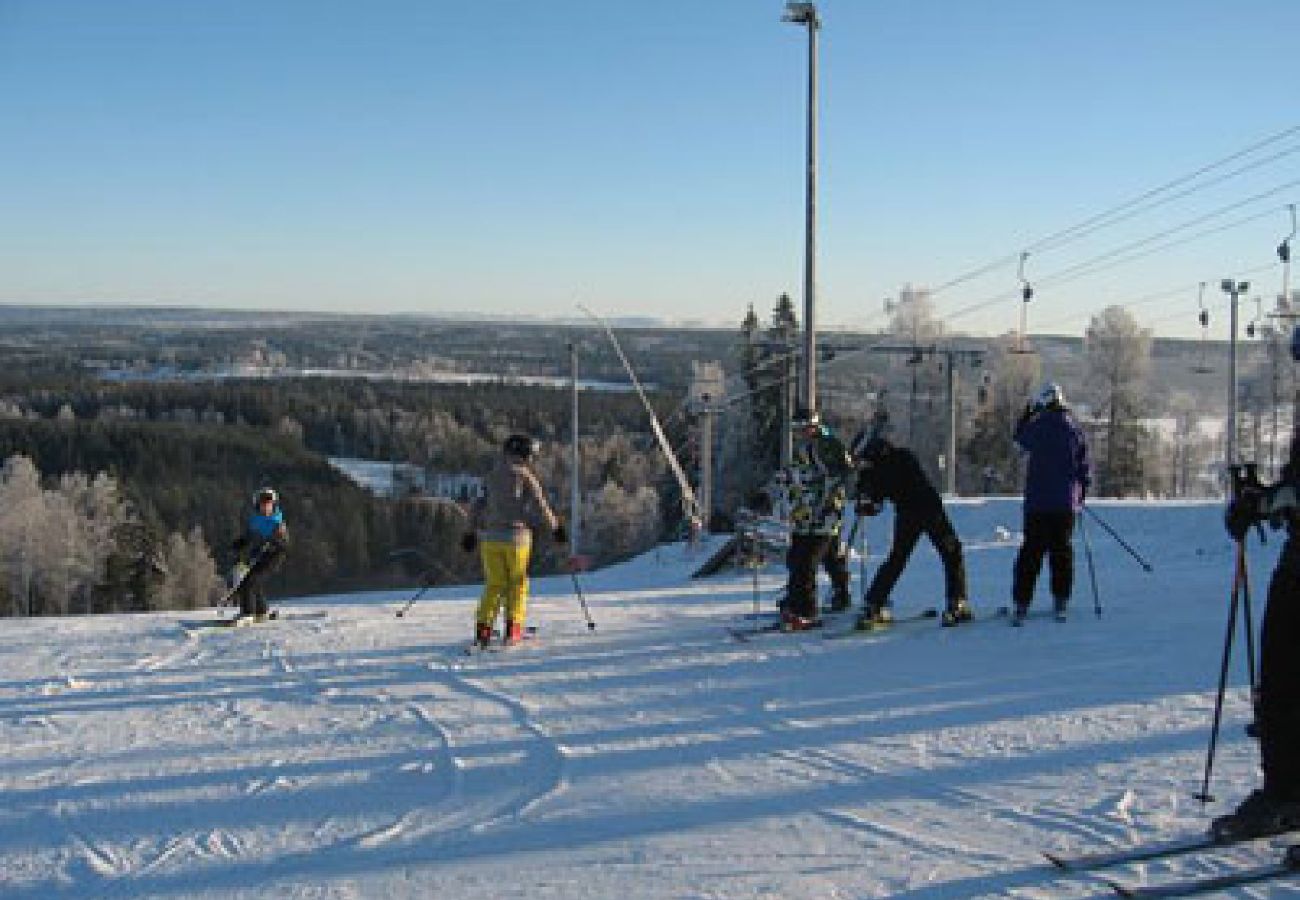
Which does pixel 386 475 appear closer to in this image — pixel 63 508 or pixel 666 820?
pixel 63 508

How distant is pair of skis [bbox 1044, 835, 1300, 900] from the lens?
163 inches

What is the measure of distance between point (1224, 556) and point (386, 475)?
305 ft

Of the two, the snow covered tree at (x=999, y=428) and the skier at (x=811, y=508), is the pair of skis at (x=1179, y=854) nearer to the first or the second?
the skier at (x=811, y=508)

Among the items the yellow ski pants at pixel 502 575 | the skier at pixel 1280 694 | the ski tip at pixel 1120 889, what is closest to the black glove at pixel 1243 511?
the skier at pixel 1280 694

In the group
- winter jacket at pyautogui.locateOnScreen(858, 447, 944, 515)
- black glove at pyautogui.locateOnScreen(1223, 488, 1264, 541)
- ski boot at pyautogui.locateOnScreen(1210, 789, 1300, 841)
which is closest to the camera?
ski boot at pyautogui.locateOnScreen(1210, 789, 1300, 841)

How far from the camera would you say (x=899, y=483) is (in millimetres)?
10078

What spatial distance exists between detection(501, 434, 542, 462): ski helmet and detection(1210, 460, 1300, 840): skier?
6403 millimetres

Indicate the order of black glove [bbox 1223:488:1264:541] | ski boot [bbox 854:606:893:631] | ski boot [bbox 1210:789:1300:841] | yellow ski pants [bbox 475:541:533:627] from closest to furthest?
ski boot [bbox 1210:789:1300:841], black glove [bbox 1223:488:1264:541], yellow ski pants [bbox 475:541:533:627], ski boot [bbox 854:606:893:631]

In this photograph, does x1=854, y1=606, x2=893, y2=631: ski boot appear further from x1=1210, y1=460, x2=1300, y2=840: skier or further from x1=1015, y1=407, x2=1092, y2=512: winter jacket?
x1=1210, y1=460, x2=1300, y2=840: skier

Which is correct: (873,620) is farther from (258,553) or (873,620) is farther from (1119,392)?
(1119,392)

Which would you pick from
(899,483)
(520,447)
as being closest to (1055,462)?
(899,483)

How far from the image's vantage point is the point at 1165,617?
10008 millimetres

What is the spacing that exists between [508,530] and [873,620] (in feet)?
10.7

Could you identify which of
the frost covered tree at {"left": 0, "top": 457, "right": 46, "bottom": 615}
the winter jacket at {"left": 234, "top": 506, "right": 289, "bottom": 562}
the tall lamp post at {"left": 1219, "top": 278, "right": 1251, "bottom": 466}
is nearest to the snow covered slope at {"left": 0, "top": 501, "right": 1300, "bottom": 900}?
the winter jacket at {"left": 234, "top": 506, "right": 289, "bottom": 562}
